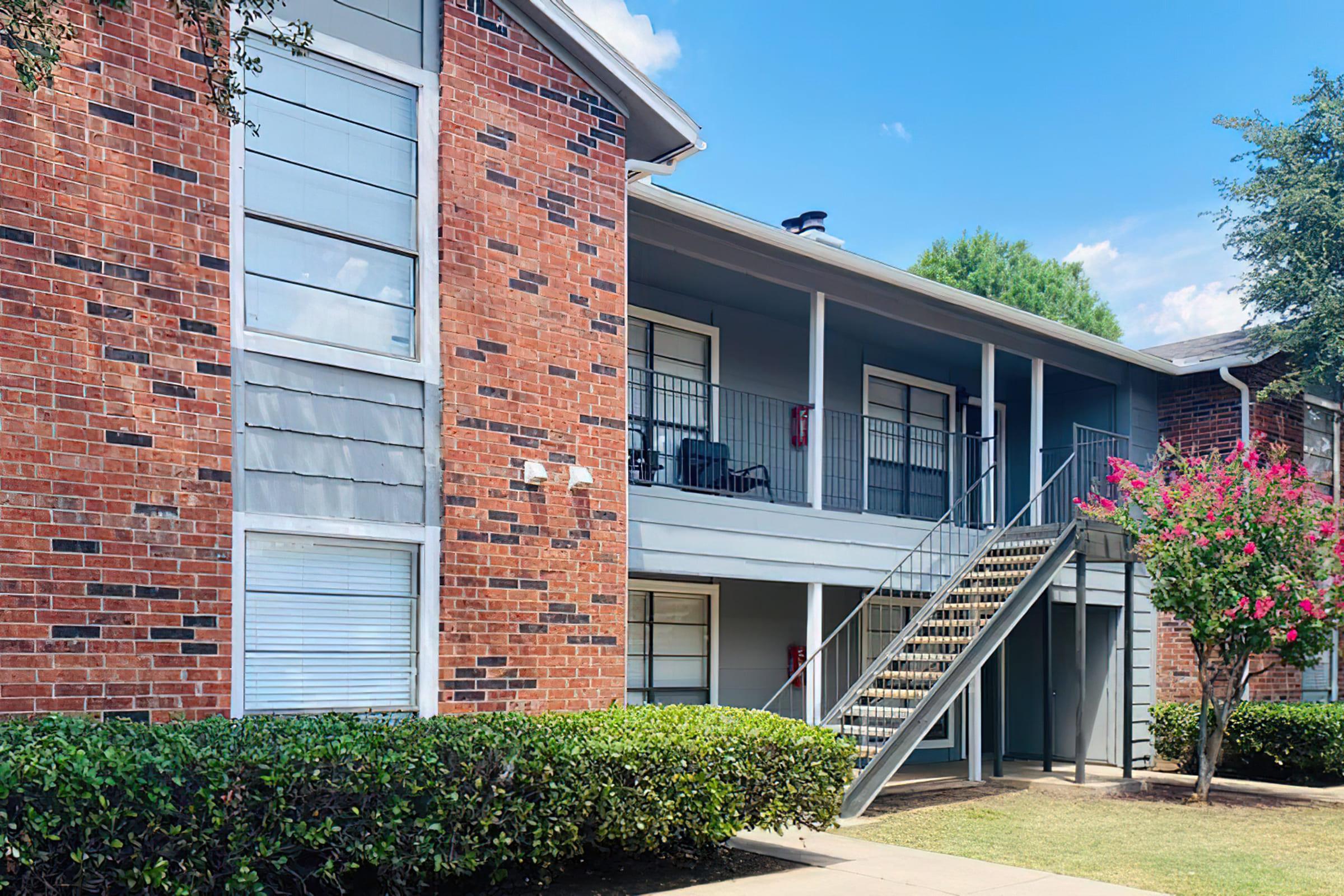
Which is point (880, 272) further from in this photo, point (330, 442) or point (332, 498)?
point (332, 498)

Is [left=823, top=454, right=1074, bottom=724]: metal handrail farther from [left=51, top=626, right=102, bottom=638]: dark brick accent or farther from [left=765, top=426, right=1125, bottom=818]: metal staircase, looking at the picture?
[left=51, top=626, right=102, bottom=638]: dark brick accent

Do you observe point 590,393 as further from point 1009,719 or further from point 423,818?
point 1009,719

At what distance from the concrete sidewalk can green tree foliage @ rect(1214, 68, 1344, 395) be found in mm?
9718

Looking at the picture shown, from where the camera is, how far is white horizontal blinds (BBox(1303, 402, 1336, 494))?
17.0m

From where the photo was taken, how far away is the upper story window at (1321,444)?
16984 mm

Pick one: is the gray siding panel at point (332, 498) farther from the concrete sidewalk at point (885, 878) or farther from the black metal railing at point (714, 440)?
the black metal railing at point (714, 440)

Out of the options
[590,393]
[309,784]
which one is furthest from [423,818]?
[590,393]

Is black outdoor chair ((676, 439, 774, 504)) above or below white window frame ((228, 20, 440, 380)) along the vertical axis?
below

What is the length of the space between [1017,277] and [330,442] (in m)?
36.1

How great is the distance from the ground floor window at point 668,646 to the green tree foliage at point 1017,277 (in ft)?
95.0

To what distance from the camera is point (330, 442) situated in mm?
7434

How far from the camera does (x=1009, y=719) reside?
16297 millimetres

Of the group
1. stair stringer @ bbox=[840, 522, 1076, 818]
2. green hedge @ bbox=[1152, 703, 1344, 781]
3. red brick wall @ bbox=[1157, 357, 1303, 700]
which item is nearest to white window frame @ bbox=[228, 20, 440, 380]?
stair stringer @ bbox=[840, 522, 1076, 818]

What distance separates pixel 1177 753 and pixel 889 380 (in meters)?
5.80
